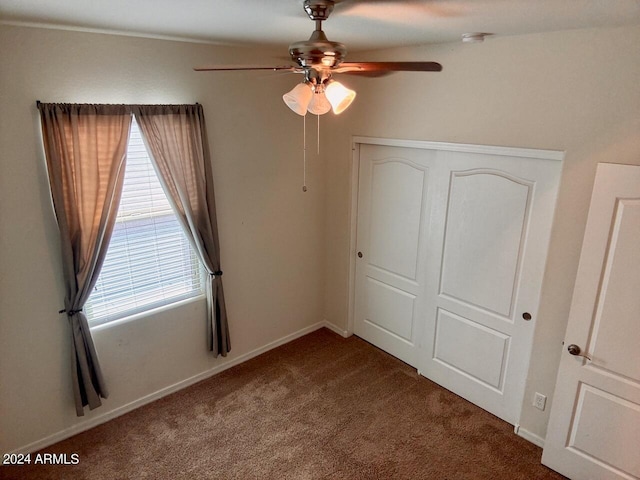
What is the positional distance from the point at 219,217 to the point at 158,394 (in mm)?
1519

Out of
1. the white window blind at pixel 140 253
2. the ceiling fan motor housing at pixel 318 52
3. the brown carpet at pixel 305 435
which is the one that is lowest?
the brown carpet at pixel 305 435

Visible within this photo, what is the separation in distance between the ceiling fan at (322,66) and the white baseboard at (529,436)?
2594mm

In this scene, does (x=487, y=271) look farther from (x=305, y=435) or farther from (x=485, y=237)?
(x=305, y=435)

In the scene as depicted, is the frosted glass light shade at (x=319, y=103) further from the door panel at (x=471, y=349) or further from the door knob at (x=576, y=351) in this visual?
the door panel at (x=471, y=349)

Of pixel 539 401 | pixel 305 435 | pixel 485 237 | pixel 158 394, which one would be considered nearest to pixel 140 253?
pixel 158 394

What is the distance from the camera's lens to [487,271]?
2980 millimetres

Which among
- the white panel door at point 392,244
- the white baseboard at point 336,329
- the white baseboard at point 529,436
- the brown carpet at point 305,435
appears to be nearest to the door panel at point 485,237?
the white panel door at point 392,244

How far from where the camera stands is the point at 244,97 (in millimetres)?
3270

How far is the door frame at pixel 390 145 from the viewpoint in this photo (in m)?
2.56

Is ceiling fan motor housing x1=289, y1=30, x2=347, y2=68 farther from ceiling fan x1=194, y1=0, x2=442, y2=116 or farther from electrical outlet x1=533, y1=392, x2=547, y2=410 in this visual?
electrical outlet x1=533, y1=392, x2=547, y2=410

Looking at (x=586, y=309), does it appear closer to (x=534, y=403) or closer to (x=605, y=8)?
(x=534, y=403)

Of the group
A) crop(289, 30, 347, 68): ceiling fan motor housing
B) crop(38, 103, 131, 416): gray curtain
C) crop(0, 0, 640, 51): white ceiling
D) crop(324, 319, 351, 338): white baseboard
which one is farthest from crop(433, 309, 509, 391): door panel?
crop(38, 103, 131, 416): gray curtain

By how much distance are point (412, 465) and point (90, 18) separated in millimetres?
3273

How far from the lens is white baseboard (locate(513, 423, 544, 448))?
2817mm
